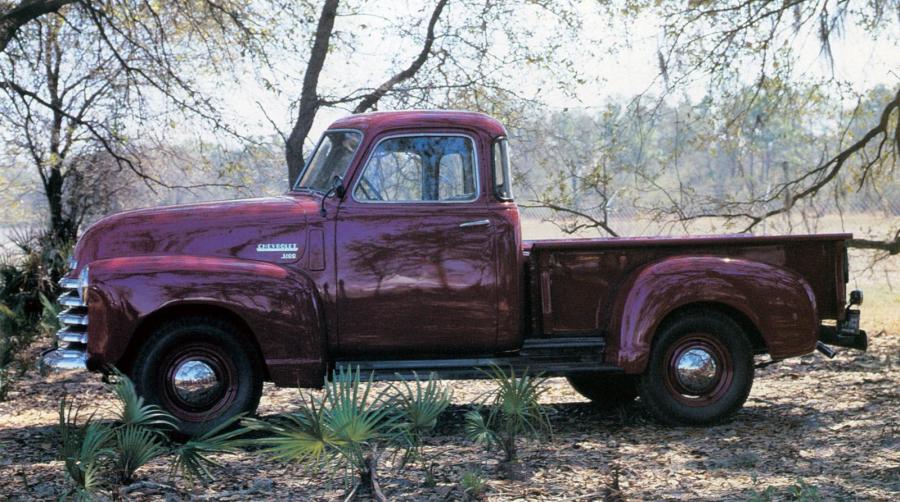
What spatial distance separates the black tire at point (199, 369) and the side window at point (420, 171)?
126cm

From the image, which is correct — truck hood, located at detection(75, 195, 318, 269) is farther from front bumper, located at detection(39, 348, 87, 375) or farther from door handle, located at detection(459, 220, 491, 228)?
door handle, located at detection(459, 220, 491, 228)

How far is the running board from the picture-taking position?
671cm

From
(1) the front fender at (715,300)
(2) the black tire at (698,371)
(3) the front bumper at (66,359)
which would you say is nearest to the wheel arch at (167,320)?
(3) the front bumper at (66,359)

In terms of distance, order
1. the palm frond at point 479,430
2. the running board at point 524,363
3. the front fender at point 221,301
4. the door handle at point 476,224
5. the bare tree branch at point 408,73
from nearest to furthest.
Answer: the palm frond at point 479,430, the front fender at point 221,301, the running board at point 524,363, the door handle at point 476,224, the bare tree branch at point 408,73

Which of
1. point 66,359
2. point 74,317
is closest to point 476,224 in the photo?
point 74,317

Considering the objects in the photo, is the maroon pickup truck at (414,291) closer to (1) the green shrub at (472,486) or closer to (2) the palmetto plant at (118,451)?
(2) the palmetto plant at (118,451)

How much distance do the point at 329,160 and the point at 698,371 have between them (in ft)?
9.43

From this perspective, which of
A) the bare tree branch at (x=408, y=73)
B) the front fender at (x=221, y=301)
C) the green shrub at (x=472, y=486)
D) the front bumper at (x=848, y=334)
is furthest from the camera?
the bare tree branch at (x=408, y=73)

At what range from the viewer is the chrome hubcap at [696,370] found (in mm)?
7090

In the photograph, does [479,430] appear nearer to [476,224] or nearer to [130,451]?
[476,224]

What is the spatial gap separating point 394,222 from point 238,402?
1.50m

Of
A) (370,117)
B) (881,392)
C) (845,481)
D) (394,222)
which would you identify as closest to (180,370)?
(394,222)

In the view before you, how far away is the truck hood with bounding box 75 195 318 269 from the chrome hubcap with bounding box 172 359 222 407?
723mm

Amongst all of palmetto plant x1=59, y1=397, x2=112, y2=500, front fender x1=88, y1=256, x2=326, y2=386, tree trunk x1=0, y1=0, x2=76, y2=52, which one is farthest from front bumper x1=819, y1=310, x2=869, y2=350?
tree trunk x1=0, y1=0, x2=76, y2=52
